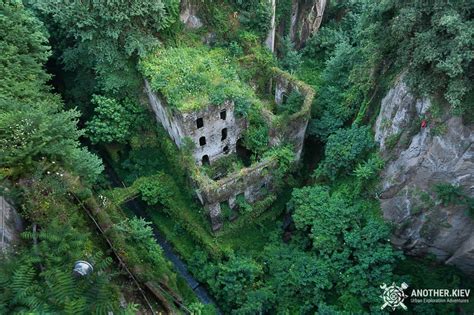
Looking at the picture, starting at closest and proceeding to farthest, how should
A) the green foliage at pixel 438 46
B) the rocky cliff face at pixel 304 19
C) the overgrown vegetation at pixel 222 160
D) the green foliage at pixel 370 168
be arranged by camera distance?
the overgrown vegetation at pixel 222 160, the green foliage at pixel 438 46, the green foliage at pixel 370 168, the rocky cliff face at pixel 304 19

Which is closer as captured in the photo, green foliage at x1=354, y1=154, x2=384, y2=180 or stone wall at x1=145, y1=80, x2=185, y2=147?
green foliage at x1=354, y1=154, x2=384, y2=180

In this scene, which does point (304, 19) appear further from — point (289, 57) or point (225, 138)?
point (225, 138)

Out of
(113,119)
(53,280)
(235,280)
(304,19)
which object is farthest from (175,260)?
(304,19)

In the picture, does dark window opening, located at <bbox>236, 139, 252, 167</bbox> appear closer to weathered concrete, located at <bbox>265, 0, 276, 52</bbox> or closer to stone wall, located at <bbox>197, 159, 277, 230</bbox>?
stone wall, located at <bbox>197, 159, 277, 230</bbox>

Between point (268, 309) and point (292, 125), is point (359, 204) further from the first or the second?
point (268, 309)

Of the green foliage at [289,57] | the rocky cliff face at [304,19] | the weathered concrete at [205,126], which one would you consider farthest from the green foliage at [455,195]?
the rocky cliff face at [304,19]

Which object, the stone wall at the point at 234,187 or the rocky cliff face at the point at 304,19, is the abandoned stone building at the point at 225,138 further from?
the rocky cliff face at the point at 304,19

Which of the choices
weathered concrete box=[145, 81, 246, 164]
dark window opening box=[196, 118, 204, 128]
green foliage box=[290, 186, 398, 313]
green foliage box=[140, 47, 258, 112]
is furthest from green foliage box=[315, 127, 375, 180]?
dark window opening box=[196, 118, 204, 128]
